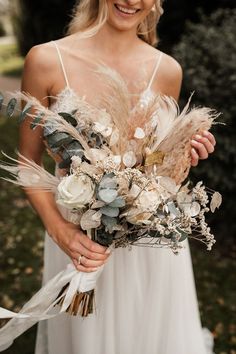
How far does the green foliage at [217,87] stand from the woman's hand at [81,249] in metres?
2.62

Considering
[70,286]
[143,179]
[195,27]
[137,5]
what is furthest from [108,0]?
[195,27]

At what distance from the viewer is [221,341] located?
11.8ft

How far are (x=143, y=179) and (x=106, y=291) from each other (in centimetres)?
87

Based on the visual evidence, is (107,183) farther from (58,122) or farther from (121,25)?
(121,25)

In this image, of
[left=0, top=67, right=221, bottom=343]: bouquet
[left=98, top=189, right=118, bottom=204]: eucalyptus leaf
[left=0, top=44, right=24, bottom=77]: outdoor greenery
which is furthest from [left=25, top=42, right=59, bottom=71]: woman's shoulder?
[left=0, top=44, right=24, bottom=77]: outdoor greenery

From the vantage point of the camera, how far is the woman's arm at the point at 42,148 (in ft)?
6.50

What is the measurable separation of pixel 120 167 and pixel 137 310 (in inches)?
37.8

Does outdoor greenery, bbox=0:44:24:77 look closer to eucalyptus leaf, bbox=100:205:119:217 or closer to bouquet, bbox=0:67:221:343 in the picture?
bouquet, bbox=0:67:221:343

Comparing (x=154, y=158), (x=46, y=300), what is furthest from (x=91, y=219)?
(x=46, y=300)

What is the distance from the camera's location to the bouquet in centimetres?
167

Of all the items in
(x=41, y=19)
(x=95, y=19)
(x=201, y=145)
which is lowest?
(x=201, y=145)

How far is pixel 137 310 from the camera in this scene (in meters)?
2.42

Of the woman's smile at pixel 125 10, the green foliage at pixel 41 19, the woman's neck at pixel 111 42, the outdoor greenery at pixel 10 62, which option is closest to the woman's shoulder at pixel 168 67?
the woman's neck at pixel 111 42

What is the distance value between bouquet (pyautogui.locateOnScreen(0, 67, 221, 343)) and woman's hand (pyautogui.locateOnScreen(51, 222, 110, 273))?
4cm
